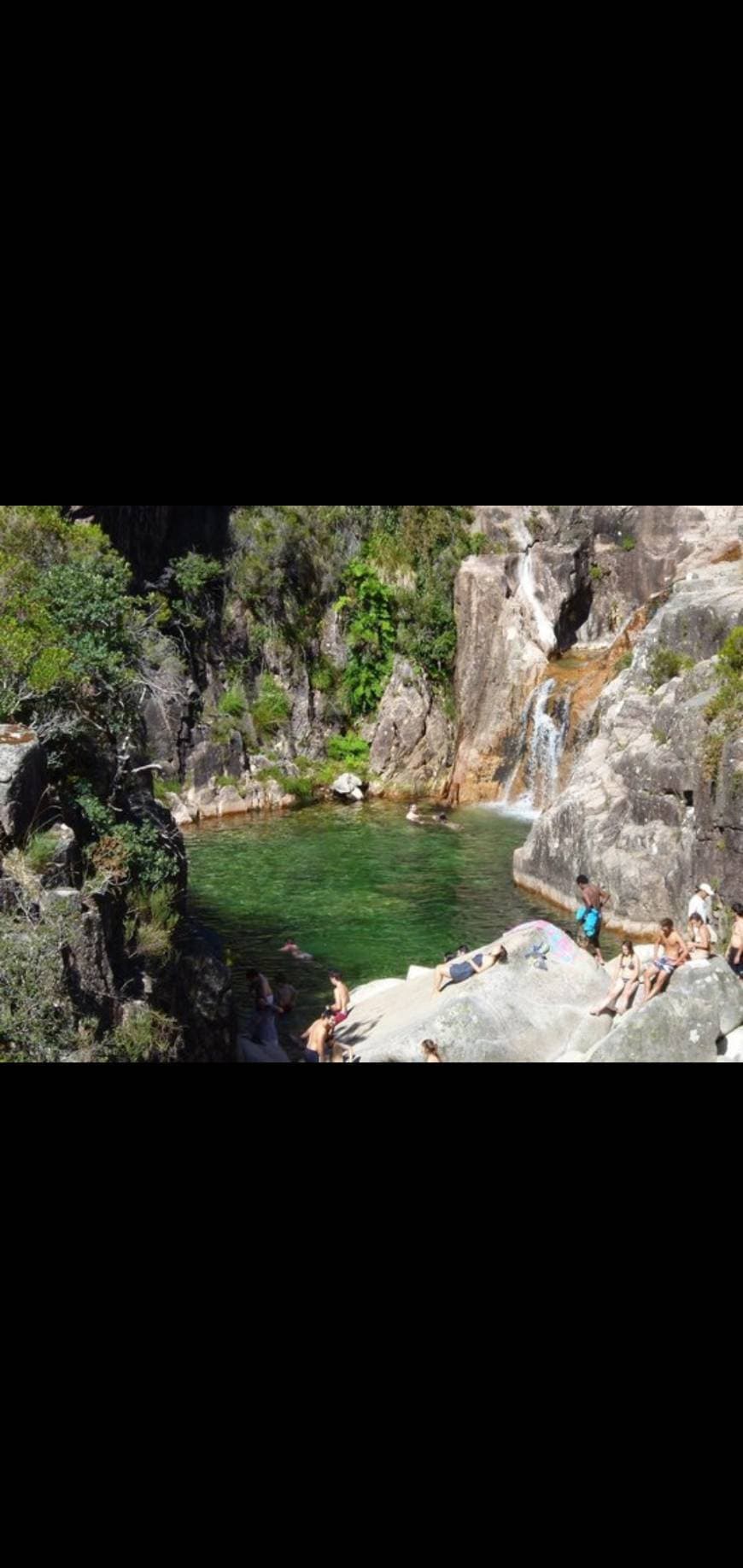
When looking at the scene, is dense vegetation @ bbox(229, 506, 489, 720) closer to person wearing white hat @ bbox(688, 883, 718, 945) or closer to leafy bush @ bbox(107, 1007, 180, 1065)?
person wearing white hat @ bbox(688, 883, 718, 945)

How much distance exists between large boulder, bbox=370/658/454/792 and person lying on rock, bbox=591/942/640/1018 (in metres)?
13.8

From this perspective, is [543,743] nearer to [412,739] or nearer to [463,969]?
[412,739]

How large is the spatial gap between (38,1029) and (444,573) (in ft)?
62.8

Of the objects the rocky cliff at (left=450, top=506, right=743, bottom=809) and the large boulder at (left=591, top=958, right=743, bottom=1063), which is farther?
the rocky cliff at (left=450, top=506, right=743, bottom=809)

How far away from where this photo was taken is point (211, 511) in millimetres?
23781

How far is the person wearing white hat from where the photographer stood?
40.2 ft

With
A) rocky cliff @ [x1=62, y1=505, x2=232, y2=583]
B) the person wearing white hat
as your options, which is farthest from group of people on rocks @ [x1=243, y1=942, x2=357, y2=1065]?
rocky cliff @ [x1=62, y1=505, x2=232, y2=583]

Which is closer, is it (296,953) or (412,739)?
(296,953)

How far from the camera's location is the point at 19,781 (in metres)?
7.27

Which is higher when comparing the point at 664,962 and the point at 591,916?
the point at 664,962

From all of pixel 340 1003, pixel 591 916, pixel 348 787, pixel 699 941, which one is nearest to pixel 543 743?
pixel 348 787

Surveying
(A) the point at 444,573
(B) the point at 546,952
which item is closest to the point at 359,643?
(A) the point at 444,573

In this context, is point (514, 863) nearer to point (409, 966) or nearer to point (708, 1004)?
point (409, 966)

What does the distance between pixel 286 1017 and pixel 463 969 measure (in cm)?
231
